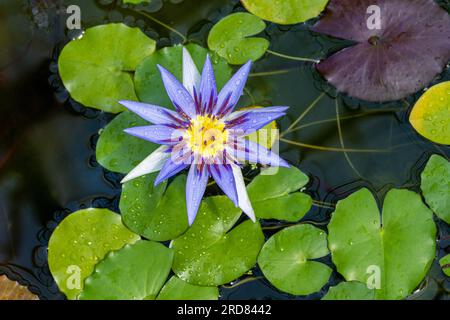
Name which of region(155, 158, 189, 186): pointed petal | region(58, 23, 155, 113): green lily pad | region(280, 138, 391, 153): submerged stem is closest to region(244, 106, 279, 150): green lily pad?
region(280, 138, 391, 153): submerged stem

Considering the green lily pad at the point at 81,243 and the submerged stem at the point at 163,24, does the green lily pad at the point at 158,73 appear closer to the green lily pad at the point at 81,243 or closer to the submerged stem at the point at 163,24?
the submerged stem at the point at 163,24

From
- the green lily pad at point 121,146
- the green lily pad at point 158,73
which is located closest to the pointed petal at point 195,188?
the green lily pad at point 121,146

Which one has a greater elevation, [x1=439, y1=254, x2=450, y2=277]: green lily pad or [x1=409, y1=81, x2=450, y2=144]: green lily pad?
[x1=409, y1=81, x2=450, y2=144]: green lily pad

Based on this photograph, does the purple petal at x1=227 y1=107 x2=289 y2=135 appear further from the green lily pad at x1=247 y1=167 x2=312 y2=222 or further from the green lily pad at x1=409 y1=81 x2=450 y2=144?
the green lily pad at x1=409 y1=81 x2=450 y2=144

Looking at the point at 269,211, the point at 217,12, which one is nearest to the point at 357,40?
the point at 217,12

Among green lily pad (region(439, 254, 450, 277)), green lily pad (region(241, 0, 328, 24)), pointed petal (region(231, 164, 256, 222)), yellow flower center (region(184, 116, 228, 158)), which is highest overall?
green lily pad (region(241, 0, 328, 24))

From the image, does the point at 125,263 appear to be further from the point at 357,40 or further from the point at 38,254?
the point at 357,40

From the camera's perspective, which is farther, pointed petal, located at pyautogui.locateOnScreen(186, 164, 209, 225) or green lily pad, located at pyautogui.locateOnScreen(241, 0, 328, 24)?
green lily pad, located at pyautogui.locateOnScreen(241, 0, 328, 24)

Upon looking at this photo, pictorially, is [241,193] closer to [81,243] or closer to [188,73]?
[188,73]
